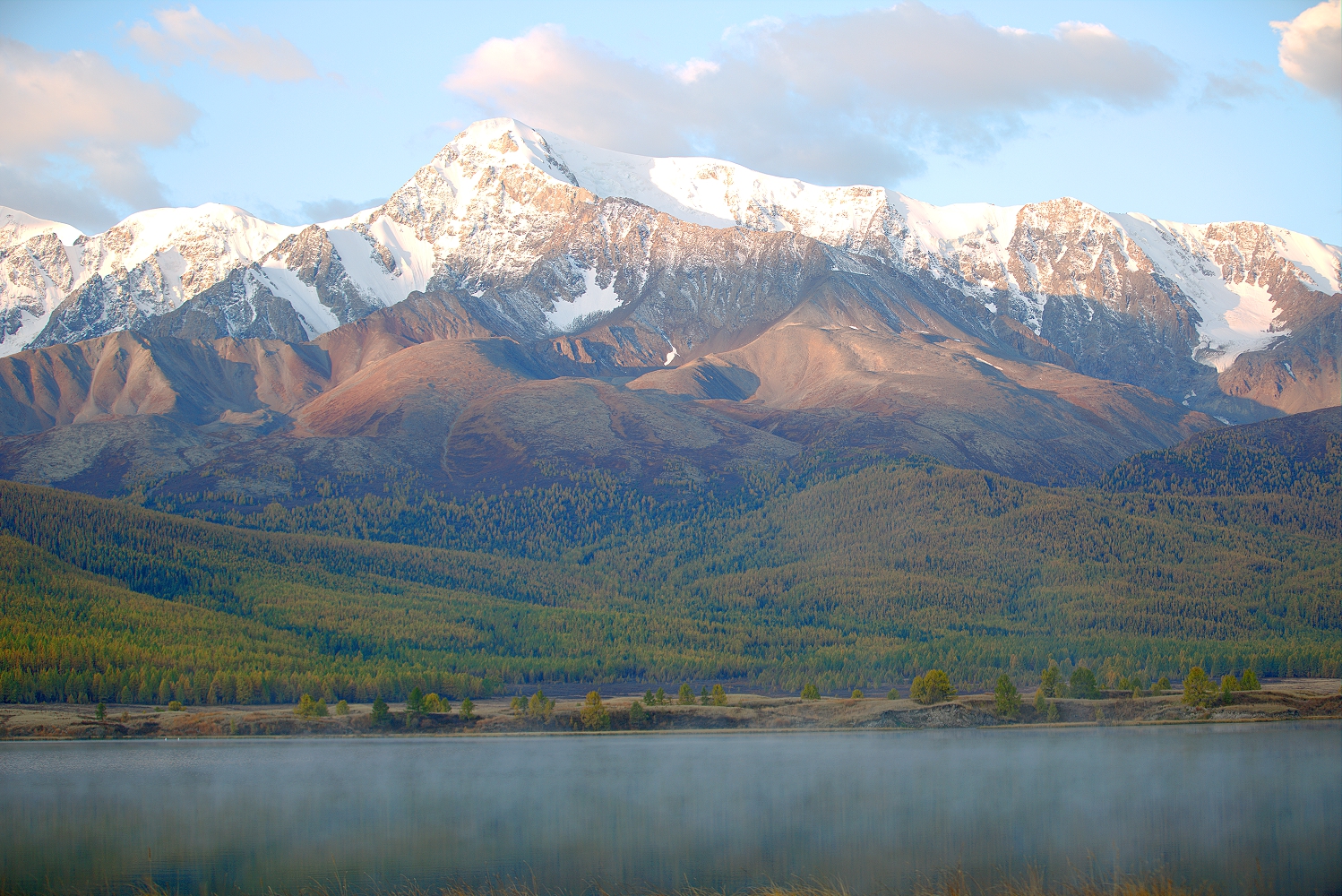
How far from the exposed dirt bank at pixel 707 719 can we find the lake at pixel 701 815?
101ft

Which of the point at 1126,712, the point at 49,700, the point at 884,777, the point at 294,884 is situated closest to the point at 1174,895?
the point at 294,884

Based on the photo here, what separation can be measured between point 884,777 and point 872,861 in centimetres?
4069

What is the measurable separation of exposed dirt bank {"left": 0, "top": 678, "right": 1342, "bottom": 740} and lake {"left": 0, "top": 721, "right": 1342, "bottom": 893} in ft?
101

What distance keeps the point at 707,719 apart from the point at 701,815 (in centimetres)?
10693

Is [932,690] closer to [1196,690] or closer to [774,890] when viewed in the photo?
[1196,690]

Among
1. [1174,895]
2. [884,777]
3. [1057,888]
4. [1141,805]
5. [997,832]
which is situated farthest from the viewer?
[884,777]

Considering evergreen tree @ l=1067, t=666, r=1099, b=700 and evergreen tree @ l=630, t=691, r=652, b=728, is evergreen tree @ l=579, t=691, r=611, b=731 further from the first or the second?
evergreen tree @ l=1067, t=666, r=1099, b=700

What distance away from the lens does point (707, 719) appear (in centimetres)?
19875

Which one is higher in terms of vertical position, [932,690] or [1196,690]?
[932,690]

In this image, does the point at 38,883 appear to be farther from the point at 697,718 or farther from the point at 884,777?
the point at 697,718

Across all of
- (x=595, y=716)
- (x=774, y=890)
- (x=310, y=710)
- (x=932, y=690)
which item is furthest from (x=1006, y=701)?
(x=774, y=890)

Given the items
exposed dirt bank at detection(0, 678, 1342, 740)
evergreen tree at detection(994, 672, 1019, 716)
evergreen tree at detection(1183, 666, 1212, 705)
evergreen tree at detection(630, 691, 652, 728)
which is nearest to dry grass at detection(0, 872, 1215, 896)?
exposed dirt bank at detection(0, 678, 1342, 740)

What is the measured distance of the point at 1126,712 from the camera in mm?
183000

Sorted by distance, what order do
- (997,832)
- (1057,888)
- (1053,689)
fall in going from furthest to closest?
(1053,689)
(997,832)
(1057,888)
